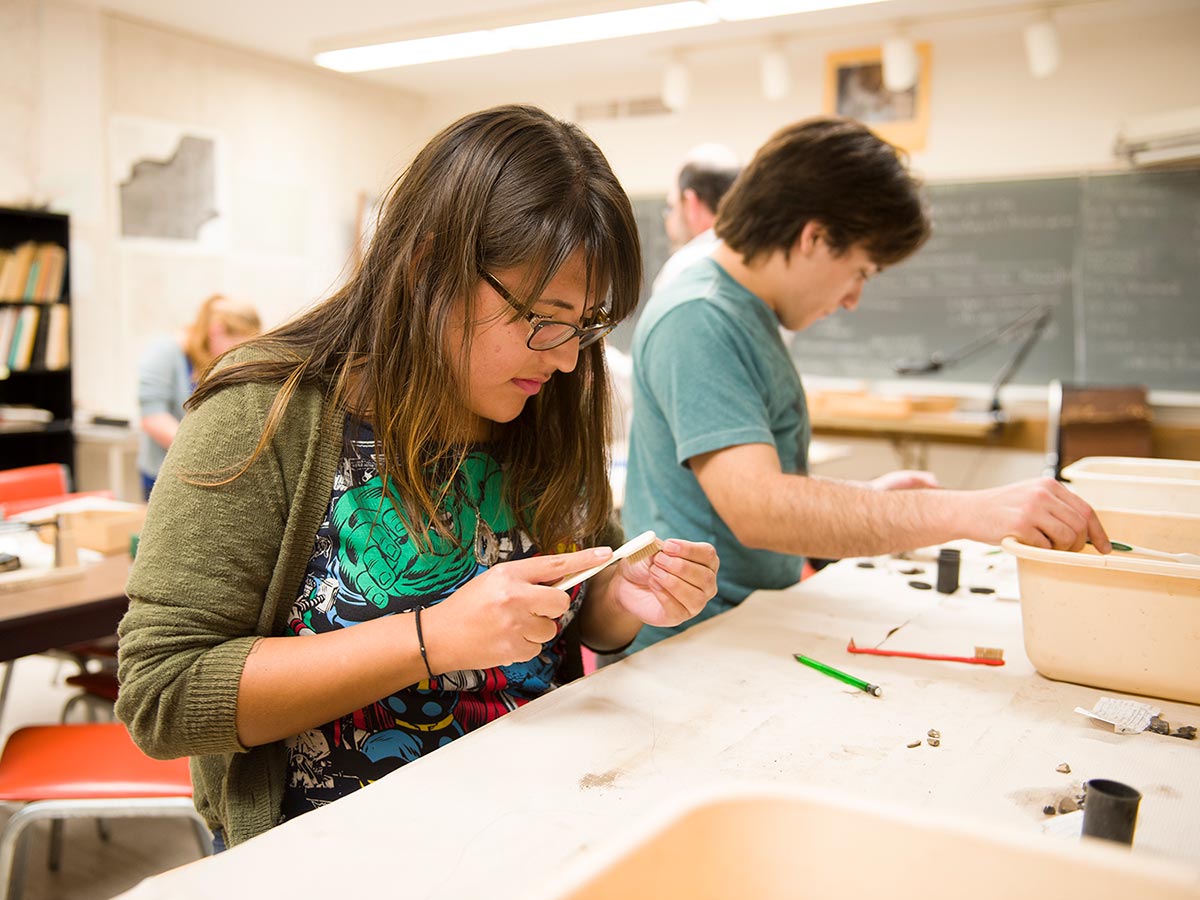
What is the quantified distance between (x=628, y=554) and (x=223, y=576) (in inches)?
18.4

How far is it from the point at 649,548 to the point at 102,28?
5.18 meters

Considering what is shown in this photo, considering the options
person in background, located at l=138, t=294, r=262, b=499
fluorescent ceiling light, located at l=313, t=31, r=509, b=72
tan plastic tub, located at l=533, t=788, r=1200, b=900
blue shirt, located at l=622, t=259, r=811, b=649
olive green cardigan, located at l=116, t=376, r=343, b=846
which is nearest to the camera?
tan plastic tub, located at l=533, t=788, r=1200, b=900

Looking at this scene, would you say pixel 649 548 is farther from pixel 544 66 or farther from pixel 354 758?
pixel 544 66

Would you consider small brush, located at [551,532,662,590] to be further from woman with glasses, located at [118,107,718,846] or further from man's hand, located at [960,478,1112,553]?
man's hand, located at [960,478,1112,553]

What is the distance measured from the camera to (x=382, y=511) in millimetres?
1137

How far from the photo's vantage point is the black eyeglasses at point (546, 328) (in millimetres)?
1098

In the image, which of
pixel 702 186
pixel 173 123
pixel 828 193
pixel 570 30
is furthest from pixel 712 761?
pixel 173 123

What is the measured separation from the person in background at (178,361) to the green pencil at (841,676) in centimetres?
309

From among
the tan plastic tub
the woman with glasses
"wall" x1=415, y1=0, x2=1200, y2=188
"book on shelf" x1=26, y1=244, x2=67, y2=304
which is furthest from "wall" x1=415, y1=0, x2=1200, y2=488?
the tan plastic tub

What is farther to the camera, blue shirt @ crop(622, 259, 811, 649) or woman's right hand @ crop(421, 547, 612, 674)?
blue shirt @ crop(622, 259, 811, 649)

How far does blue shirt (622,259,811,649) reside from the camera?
5.16 feet

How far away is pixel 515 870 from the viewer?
2.47ft

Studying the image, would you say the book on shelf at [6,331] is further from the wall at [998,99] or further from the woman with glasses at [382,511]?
the woman with glasses at [382,511]

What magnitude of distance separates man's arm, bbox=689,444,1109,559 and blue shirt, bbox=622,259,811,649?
0.17 feet
